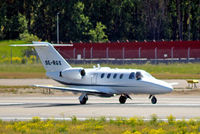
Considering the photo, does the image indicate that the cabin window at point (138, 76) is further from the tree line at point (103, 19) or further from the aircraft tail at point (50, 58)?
the tree line at point (103, 19)

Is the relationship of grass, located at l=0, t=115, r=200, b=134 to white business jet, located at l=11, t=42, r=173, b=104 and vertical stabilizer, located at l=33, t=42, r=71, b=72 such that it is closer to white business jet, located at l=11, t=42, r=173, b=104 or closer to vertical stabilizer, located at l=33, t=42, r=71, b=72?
white business jet, located at l=11, t=42, r=173, b=104

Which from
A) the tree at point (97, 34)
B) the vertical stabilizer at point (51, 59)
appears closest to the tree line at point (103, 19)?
the tree at point (97, 34)

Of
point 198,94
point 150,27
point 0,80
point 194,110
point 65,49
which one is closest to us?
point 194,110

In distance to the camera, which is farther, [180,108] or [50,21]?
[50,21]

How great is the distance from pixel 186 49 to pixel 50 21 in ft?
124

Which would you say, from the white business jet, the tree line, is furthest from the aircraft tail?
the tree line

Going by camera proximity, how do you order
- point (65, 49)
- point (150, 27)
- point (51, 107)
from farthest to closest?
point (150, 27), point (65, 49), point (51, 107)

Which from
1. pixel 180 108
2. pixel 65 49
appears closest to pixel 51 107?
pixel 180 108

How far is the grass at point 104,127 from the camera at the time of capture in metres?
21.8

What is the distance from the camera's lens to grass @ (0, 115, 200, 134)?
21750mm

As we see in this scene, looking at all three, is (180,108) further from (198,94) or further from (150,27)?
(150,27)

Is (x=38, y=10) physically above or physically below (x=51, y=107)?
above

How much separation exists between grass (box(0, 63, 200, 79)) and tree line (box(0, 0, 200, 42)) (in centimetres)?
3051

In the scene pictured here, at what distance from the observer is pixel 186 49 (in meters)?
75.9
